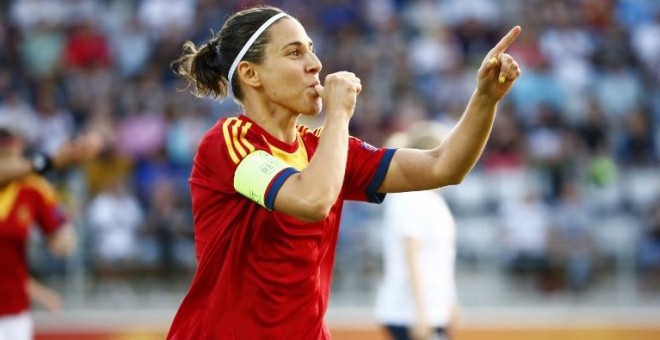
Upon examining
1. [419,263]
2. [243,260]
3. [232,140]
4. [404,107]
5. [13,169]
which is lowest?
[243,260]

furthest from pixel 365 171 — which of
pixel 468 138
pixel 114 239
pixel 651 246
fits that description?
pixel 651 246

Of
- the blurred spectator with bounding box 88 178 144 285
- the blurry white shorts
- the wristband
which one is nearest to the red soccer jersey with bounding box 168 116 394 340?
the wristband

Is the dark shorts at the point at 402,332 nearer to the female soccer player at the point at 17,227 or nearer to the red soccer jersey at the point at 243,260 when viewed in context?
the female soccer player at the point at 17,227

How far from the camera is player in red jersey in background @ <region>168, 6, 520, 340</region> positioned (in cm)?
404

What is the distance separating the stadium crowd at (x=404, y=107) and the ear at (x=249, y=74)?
728 centimetres

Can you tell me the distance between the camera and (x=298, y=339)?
4.16 m

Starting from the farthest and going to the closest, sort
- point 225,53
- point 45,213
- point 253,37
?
point 45,213 < point 225,53 < point 253,37

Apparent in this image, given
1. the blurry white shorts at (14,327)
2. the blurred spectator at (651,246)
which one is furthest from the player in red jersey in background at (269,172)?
the blurred spectator at (651,246)

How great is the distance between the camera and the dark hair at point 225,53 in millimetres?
4273

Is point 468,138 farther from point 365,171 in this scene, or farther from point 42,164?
point 42,164

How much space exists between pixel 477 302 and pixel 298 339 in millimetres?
7827

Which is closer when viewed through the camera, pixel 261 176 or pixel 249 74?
pixel 261 176

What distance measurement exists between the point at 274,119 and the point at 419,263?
3.21 m

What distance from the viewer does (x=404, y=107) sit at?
1287cm
